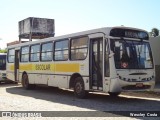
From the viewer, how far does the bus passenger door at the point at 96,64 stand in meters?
13.6

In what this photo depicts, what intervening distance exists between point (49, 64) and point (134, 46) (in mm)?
5452

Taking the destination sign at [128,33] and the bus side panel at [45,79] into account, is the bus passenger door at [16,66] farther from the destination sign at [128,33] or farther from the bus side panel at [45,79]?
the destination sign at [128,33]

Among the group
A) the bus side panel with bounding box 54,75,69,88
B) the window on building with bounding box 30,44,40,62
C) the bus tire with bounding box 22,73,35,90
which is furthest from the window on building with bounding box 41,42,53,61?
the bus tire with bounding box 22,73,35,90

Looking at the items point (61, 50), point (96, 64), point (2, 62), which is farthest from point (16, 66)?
point (96, 64)

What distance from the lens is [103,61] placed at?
522 inches

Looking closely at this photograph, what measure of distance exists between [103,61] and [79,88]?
6.92 feet

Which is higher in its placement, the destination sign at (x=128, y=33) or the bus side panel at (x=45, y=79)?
the destination sign at (x=128, y=33)

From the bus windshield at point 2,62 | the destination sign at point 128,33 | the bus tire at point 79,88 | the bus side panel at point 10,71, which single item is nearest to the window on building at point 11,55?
the bus side panel at point 10,71

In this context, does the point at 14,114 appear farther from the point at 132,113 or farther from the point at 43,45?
the point at 43,45

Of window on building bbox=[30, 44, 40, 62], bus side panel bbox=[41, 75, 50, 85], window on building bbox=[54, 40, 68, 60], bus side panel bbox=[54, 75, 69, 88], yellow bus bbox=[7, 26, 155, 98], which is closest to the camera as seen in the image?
yellow bus bbox=[7, 26, 155, 98]

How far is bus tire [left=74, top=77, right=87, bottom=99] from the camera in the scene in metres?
14.5

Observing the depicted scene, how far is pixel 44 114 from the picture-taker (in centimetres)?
1020

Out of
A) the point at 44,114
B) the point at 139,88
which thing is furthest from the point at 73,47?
the point at 44,114

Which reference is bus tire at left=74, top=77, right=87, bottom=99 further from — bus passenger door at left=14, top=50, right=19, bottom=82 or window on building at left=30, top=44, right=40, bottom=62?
bus passenger door at left=14, top=50, right=19, bottom=82
